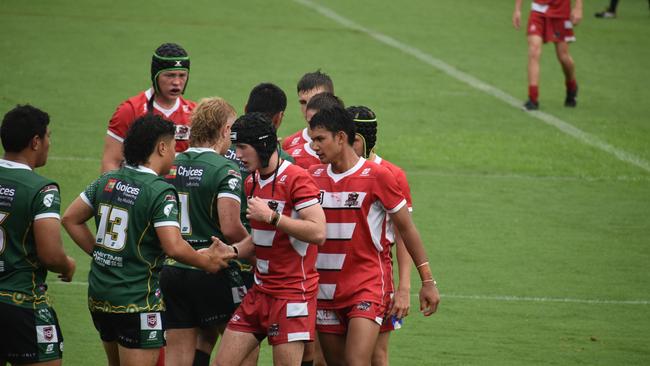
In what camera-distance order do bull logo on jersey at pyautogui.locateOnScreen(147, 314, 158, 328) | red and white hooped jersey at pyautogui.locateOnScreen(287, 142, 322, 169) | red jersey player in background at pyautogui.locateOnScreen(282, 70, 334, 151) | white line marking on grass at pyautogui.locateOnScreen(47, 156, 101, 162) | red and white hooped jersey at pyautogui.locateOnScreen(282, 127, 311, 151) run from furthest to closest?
white line marking on grass at pyautogui.locateOnScreen(47, 156, 101, 162) < red jersey player in background at pyautogui.locateOnScreen(282, 70, 334, 151) < red and white hooped jersey at pyautogui.locateOnScreen(282, 127, 311, 151) < red and white hooped jersey at pyautogui.locateOnScreen(287, 142, 322, 169) < bull logo on jersey at pyautogui.locateOnScreen(147, 314, 158, 328)

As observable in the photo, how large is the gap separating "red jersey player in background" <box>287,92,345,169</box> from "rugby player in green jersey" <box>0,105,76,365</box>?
74.8 inches

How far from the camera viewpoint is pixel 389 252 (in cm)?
717

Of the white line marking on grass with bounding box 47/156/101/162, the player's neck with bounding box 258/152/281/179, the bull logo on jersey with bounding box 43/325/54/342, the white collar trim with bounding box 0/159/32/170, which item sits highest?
the white collar trim with bounding box 0/159/32/170

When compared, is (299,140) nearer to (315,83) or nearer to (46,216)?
(315,83)

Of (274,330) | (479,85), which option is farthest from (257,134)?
(479,85)

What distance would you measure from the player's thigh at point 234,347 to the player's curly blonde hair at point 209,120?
4.31ft

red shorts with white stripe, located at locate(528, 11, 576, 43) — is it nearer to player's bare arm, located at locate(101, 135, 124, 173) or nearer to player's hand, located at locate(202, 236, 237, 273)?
player's bare arm, located at locate(101, 135, 124, 173)

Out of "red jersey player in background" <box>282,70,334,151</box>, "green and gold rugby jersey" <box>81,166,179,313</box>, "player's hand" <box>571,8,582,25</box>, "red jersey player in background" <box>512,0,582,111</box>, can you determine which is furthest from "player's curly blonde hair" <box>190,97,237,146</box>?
"player's hand" <box>571,8,582,25</box>

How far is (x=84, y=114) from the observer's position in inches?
655

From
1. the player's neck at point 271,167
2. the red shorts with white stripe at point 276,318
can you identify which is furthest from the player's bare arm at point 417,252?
the player's neck at point 271,167

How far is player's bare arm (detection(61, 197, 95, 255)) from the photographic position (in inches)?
251

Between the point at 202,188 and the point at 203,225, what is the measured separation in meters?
0.27

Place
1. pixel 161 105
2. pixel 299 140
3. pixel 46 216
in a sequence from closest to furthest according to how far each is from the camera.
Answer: pixel 46 216 → pixel 299 140 → pixel 161 105

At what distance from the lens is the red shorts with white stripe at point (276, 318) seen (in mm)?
6398
